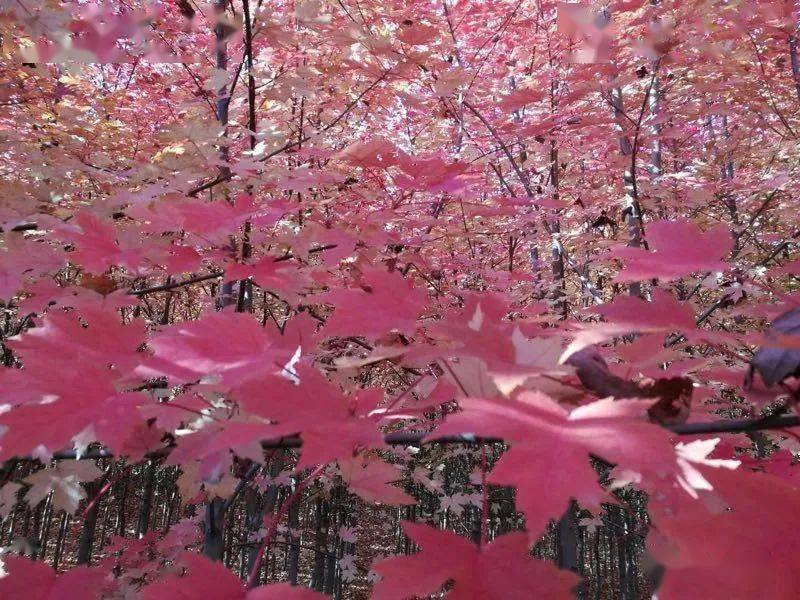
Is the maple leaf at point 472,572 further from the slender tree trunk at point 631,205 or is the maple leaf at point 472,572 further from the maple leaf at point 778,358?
the slender tree trunk at point 631,205

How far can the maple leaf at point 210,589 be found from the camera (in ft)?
2.43

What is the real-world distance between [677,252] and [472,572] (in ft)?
2.20

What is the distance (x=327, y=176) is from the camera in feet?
5.56

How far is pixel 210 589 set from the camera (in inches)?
29.9

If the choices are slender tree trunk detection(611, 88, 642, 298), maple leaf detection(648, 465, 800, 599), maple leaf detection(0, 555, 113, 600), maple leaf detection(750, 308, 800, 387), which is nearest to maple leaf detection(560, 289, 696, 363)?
maple leaf detection(750, 308, 800, 387)

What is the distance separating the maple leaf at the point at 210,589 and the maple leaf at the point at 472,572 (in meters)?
0.13

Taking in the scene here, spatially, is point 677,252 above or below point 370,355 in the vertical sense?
above

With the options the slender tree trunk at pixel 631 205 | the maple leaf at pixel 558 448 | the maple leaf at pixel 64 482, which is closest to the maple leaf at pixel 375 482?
the maple leaf at pixel 558 448

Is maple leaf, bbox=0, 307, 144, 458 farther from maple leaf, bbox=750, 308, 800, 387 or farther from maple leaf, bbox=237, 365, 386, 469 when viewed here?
maple leaf, bbox=750, 308, 800, 387

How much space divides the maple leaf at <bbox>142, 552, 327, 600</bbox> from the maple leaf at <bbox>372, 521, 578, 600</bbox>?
133 millimetres

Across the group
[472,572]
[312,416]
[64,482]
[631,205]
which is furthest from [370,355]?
[631,205]

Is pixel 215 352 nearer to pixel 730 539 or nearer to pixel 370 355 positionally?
pixel 370 355

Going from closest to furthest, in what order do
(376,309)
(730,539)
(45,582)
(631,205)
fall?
(730,539), (376,309), (45,582), (631,205)

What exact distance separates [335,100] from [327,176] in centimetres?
182
